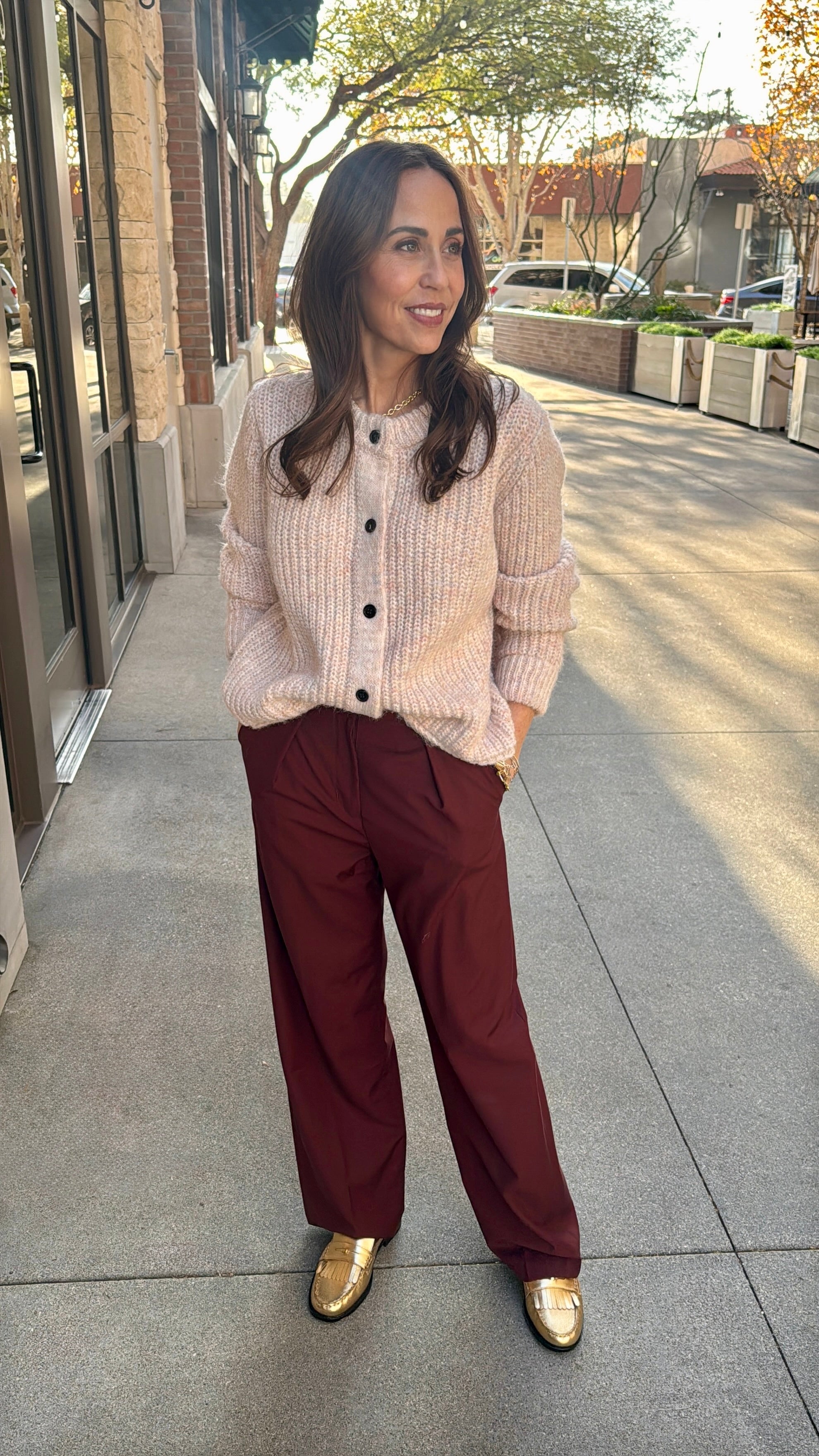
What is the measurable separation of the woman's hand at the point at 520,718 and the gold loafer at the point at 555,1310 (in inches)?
38.6

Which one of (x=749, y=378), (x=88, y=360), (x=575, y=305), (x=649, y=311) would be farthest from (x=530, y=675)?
(x=575, y=305)

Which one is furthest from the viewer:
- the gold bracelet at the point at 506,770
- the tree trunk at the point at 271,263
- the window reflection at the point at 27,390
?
the tree trunk at the point at 271,263

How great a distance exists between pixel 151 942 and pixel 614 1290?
1735mm

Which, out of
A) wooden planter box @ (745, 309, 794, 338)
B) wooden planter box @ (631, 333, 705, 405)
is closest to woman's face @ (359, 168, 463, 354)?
wooden planter box @ (631, 333, 705, 405)

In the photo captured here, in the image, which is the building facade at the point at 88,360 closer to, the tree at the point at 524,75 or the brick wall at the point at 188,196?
the brick wall at the point at 188,196

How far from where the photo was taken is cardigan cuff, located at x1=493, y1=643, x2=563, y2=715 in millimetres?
2168

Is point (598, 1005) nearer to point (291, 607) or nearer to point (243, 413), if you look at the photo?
point (291, 607)

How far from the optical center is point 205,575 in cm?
795

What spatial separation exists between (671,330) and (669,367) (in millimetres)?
601

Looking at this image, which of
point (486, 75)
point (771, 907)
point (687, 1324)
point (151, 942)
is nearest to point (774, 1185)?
point (687, 1324)

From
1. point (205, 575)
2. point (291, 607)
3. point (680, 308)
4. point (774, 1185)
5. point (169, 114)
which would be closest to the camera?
point (291, 607)

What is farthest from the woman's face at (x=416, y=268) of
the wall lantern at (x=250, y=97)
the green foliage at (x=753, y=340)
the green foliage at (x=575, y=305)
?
the green foliage at (x=575, y=305)

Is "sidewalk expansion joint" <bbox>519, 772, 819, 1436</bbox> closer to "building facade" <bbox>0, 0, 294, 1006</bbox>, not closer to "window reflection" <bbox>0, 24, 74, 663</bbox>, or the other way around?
"building facade" <bbox>0, 0, 294, 1006</bbox>

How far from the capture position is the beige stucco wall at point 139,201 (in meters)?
6.62
